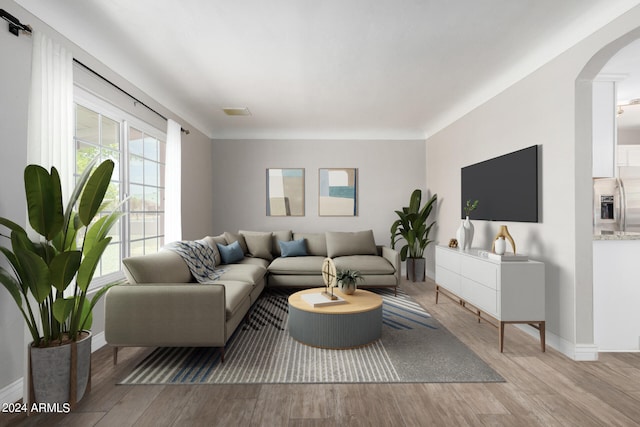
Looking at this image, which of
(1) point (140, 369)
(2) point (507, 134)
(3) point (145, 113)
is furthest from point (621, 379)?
(3) point (145, 113)

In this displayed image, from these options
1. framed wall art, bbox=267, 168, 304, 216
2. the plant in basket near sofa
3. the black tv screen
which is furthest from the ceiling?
the plant in basket near sofa

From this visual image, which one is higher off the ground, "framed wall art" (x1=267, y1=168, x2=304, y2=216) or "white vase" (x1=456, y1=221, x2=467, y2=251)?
"framed wall art" (x1=267, y1=168, x2=304, y2=216)

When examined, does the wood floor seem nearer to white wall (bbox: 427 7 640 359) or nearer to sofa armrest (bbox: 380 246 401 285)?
white wall (bbox: 427 7 640 359)

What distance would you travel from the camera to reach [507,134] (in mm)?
3451

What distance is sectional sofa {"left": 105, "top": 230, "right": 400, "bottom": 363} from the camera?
95.5 inches

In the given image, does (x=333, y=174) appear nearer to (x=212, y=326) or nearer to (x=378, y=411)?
(x=212, y=326)

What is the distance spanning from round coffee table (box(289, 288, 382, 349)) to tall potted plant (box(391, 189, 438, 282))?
2665mm

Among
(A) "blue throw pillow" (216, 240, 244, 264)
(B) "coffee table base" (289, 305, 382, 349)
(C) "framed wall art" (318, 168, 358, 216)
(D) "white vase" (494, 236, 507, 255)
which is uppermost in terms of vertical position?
(C) "framed wall art" (318, 168, 358, 216)

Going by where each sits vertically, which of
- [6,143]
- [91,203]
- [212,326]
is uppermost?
[6,143]

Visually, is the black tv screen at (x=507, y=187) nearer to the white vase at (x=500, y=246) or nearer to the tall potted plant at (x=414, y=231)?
the white vase at (x=500, y=246)

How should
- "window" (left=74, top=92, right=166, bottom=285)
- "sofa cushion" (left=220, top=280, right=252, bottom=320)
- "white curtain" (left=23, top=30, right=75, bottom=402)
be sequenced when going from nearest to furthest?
"white curtain" (left=23, top=30, right=75, bottom=402) < "sofa cushion" (left=220, top=280, right=252, bottom=320) < "window" (left=74, top=92, right=166, bottom=285)

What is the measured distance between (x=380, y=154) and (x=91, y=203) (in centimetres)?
480

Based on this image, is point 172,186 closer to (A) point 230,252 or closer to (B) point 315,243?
(A) point 230,252

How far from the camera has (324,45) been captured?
2.86m
